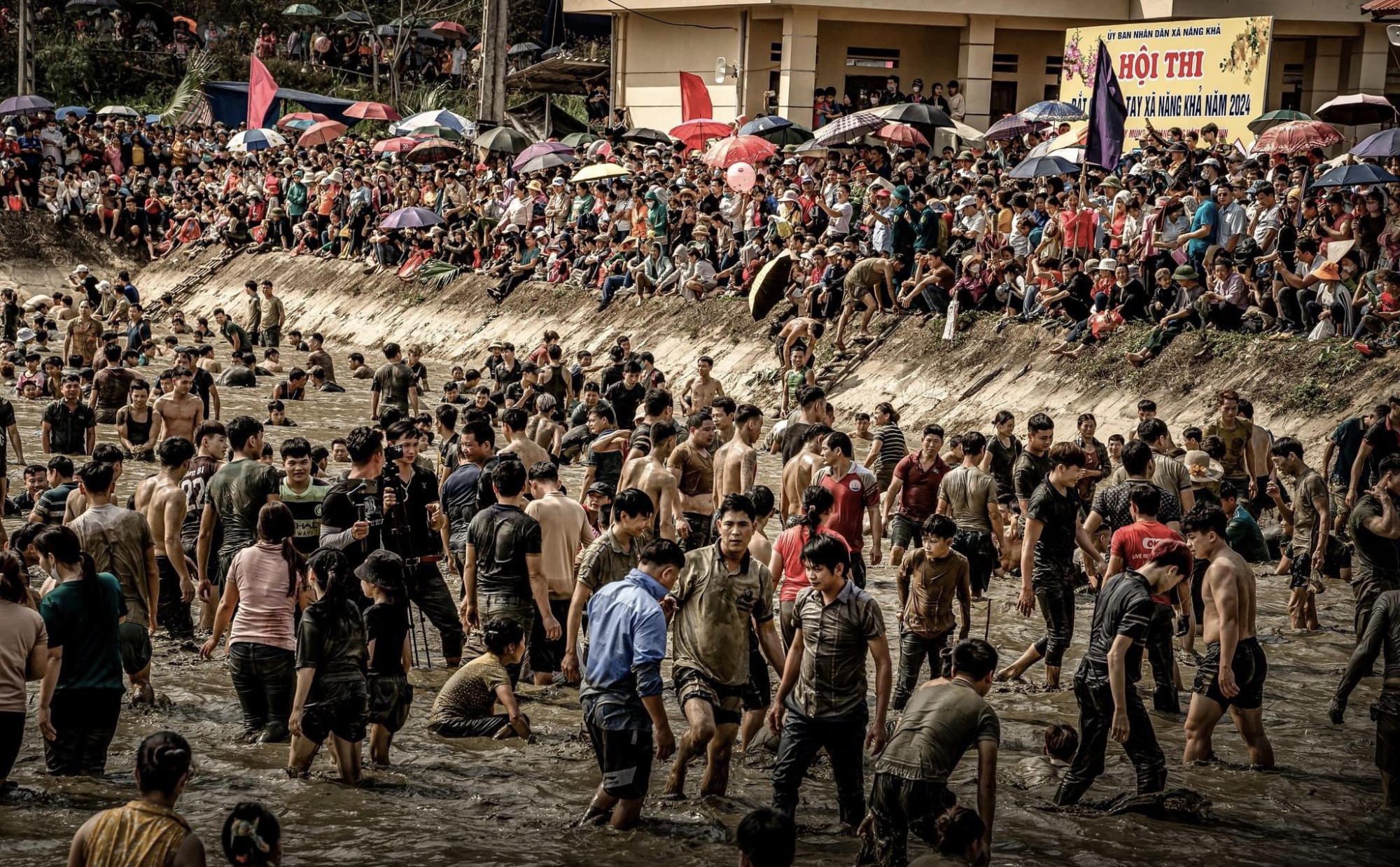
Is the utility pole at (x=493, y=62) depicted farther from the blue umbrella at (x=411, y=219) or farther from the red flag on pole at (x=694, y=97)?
the blue umbrella at (x=411, y=219)

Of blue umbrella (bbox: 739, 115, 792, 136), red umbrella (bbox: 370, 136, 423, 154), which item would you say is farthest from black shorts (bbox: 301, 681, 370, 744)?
red umbrella (bbox: 370, 136, 423, 154)

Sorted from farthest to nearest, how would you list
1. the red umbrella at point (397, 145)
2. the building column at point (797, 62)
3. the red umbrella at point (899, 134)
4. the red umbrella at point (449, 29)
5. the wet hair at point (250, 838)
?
Answer: the red umbrella at point (449, 29), the red umbrella at point (397, 145), the building column at point (797, 62), the red umbrella at point (899, 134), the wet hair at point (250, 838)

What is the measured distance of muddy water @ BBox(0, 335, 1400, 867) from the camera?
7312 millimetres

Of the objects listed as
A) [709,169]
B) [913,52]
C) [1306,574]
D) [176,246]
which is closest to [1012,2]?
[913,52]

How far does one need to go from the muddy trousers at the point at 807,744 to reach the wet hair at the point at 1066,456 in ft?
9.88

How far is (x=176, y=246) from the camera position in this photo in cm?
3856

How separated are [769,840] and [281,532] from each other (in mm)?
4056

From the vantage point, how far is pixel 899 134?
25719mm

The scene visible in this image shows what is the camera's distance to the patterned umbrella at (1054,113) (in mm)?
26953

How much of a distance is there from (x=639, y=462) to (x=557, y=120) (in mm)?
31560

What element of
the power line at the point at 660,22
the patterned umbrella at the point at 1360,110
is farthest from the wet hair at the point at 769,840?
the power line at the point at 660,22

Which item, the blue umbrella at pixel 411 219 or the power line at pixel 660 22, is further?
Result: the power line at pixel 660 22

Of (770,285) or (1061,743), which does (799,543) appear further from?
(770,285)

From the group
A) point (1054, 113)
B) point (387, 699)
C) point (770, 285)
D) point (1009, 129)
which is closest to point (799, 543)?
point (387, 699)
